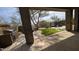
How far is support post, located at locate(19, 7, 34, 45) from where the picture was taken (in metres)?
1.54

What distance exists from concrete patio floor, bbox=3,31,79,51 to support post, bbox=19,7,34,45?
36mm

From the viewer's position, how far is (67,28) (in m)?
1.57

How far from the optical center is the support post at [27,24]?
154 centimetres

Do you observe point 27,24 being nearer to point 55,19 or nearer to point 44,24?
point 44,24

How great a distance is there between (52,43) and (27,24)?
0.28 m

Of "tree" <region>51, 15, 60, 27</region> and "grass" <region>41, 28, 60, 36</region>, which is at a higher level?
"tree" <region>51, 15, 60, 27</region>

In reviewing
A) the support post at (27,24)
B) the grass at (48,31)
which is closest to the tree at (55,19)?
the grass at (48,31)

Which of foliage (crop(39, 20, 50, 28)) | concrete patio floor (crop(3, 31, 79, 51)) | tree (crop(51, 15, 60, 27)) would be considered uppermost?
tree (crop(51, 15, 60, 27))

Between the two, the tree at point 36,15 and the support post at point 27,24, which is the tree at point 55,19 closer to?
the tree at point 36,15

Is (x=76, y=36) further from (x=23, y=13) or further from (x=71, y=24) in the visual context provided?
(x=23, y=13)

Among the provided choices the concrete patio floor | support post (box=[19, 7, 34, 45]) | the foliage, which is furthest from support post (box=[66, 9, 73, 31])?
support post (box=[19, 7, 34, 45])

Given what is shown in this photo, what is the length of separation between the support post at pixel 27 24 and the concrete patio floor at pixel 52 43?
0.04m

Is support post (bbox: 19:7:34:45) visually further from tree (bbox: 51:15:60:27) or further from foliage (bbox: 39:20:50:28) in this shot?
tree (bbox: 51:15:60:27)
